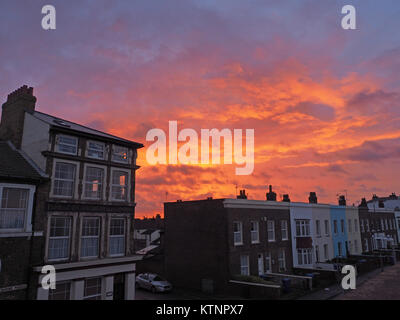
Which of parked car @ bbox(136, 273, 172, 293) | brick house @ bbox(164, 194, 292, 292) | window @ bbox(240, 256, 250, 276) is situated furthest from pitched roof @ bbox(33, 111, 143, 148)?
window @ bbox(240, 256, 250, 276)

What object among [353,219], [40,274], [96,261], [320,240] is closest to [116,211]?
[96,261]

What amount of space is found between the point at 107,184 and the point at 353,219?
45.6 metres

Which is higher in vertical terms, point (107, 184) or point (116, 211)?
point (107, 184)

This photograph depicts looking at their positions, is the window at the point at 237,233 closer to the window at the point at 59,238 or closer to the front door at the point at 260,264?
the front door at the point at 260,264

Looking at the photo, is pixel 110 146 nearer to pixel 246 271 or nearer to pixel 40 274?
pixel 40 274

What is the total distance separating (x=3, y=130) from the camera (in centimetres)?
2217

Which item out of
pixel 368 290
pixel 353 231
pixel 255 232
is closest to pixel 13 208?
pixel 255 232

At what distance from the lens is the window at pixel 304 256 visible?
37231mm

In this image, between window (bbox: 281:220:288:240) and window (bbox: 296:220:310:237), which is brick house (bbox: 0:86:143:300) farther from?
window (bbox: 296:220:310:237)

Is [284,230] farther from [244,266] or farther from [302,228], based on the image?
[244,266]

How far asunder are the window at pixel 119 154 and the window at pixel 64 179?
3426mm

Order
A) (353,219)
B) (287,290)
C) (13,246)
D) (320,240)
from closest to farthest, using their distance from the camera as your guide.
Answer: (13,246) → (287,290) → (320,240) → (353,219)

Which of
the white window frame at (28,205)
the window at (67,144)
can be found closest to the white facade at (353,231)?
the window at (67,144)

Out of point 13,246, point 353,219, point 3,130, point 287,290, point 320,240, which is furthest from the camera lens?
point 353,219
